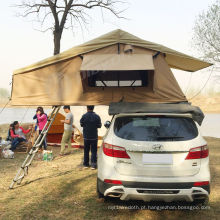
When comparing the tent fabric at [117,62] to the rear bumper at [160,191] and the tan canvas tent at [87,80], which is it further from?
the rear bumper at [160,191]

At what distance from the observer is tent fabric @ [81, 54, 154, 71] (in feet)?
19.9

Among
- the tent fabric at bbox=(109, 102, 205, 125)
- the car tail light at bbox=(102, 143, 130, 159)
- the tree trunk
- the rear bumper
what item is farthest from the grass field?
the tree trunk

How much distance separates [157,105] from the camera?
487 cm

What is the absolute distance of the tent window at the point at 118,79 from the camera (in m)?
6.78

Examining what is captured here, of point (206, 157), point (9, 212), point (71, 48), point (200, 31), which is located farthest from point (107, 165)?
point (200, 31)

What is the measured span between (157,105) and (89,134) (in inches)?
128

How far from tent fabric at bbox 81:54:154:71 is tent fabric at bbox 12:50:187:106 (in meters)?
0.19

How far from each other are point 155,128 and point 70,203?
2.09m

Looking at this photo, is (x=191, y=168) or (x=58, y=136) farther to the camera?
(x=58, y=136)

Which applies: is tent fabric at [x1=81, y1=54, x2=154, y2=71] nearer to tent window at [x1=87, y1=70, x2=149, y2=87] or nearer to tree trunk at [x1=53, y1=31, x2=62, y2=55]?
tent window at [x1=87, y1=70, x2=149, y2=87]

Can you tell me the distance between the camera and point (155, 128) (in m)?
4.30

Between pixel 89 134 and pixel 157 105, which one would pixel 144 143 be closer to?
pixel 157 105

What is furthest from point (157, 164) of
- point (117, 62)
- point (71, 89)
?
point (71, 89)

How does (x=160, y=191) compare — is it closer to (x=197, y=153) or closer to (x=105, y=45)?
(x=197, y=153)
